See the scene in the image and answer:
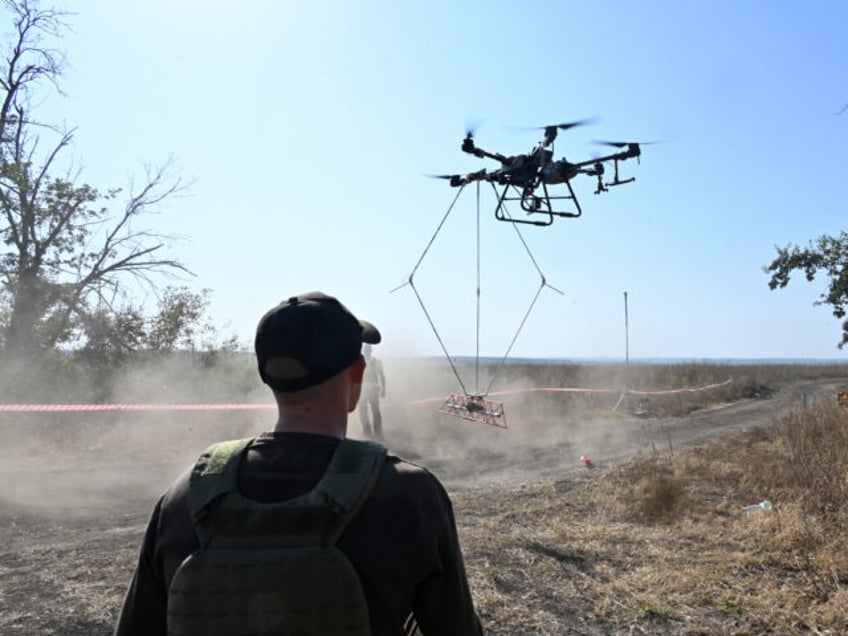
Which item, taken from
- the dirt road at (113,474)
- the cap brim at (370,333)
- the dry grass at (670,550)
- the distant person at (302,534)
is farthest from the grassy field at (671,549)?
the distant person at (302,534)

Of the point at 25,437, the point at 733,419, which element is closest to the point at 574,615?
the point at 25,437

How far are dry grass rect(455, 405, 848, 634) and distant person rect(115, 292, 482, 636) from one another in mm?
3224

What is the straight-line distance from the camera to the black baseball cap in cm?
176

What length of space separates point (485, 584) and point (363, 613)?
3953 mm

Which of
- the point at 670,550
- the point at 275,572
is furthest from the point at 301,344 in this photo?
the point at 670,550

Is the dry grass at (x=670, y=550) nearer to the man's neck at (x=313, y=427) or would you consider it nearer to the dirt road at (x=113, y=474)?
the dirt road at (x=113, y=474)

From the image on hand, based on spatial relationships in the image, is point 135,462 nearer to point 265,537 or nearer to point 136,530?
point 136,530

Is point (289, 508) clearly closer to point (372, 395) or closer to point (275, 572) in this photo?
point (275, 572)

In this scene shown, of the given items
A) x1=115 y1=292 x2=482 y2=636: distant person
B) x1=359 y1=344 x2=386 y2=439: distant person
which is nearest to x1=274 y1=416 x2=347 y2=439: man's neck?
x1=115 y1=292 x2=482 y2=636: distant person

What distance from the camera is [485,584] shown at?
5.19 m

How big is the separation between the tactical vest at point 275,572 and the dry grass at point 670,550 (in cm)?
333

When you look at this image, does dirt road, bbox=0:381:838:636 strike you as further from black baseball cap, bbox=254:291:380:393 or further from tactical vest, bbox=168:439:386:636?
black baseball cap, bbox=254:291:380:393

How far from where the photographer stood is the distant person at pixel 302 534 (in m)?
1.54

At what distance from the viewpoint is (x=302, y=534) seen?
1.54 m
